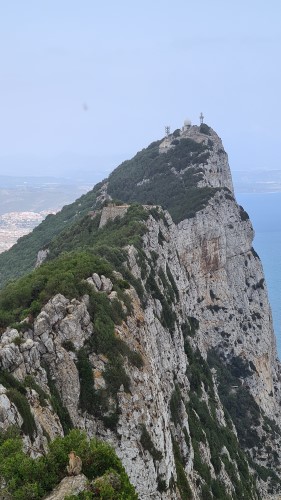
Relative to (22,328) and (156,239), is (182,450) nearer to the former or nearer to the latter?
(22,328)

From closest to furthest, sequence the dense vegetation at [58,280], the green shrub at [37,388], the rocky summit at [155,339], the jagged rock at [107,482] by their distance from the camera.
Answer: the jagged rock at [107,482]
the green shrub at [37,388]
the rocky summit at [155,339]
the dense vegetation at [58,280]

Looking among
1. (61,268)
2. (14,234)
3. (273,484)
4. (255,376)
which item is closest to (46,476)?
(61,268)

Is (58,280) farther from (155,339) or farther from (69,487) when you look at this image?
(69,487)

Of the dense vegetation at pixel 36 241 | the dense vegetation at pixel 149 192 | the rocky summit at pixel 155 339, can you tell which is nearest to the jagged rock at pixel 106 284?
the rocky summit at pixel 155 339

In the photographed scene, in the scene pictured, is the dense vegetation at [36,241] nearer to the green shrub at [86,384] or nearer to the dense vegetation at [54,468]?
the green shrub at [86,384]

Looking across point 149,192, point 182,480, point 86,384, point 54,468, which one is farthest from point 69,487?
point 149,192

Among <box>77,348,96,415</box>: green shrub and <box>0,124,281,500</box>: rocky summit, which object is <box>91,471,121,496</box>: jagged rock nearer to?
<box>0,124,281,500</box>: rocky summit
